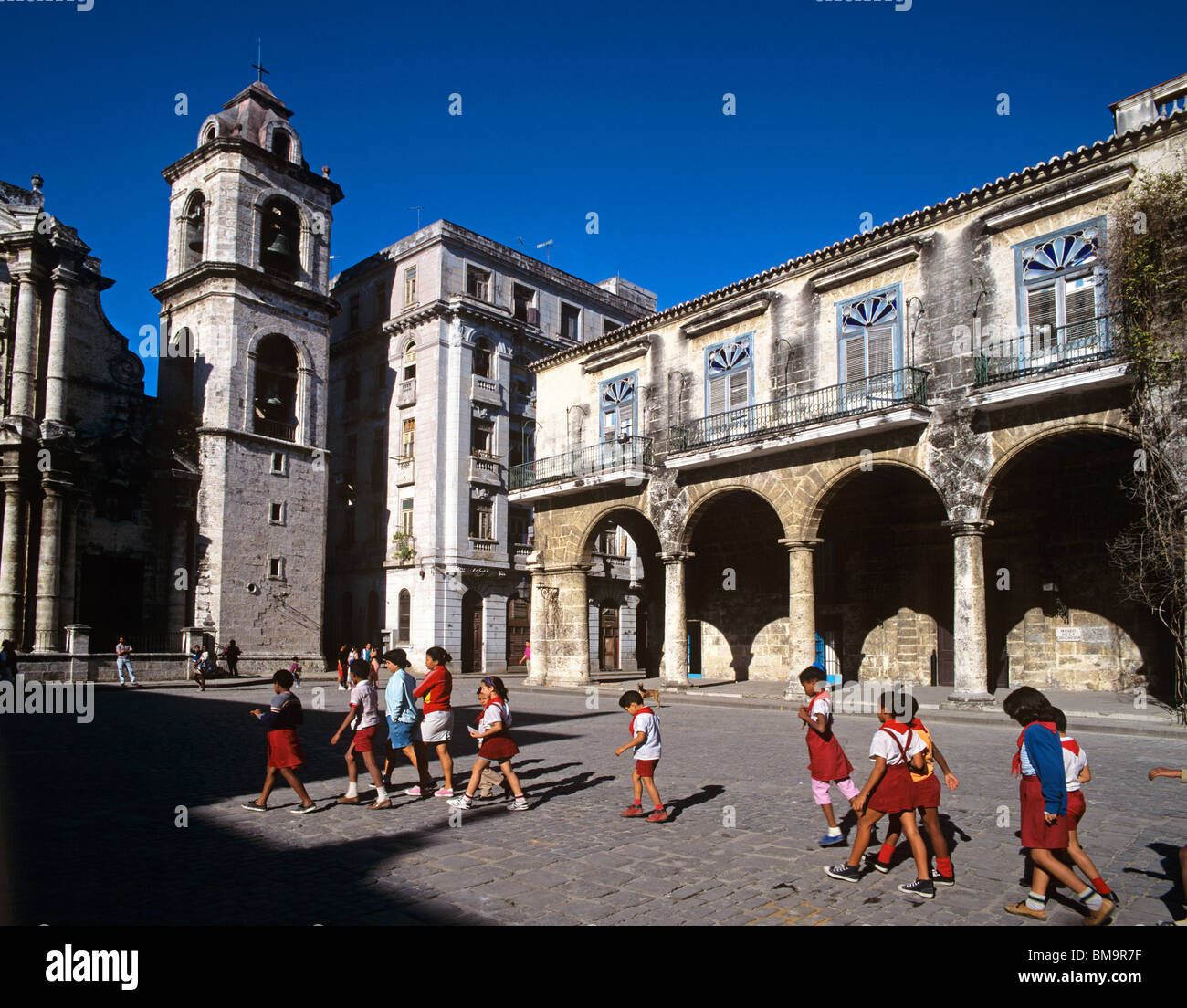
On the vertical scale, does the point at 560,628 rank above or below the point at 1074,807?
above

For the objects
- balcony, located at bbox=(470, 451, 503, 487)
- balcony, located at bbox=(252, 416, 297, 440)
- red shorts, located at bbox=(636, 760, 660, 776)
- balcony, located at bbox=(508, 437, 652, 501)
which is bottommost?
red shorts, located at bbox=(636, 760, 660, 776)

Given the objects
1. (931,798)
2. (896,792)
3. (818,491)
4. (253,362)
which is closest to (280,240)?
(253,362)

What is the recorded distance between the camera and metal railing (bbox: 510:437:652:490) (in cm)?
2466

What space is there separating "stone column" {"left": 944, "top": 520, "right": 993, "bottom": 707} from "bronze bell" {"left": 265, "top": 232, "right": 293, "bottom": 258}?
27874 millimetres

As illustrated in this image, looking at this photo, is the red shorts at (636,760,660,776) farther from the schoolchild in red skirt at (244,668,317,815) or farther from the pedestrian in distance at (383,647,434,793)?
the schoolchild in red skirt at (244,668,317,815)

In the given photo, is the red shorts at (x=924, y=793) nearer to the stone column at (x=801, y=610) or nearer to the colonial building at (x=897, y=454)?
the colonial building at (x=897, y=454)

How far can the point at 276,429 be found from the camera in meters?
35.1

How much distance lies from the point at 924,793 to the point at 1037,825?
0.82 meters

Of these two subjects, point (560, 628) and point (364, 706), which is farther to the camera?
point (560, 628)

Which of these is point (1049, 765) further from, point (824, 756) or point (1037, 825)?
point (824, 756)

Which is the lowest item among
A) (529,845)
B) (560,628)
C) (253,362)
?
(529,845)

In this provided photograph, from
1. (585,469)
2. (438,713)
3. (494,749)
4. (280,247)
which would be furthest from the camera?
(280,247)

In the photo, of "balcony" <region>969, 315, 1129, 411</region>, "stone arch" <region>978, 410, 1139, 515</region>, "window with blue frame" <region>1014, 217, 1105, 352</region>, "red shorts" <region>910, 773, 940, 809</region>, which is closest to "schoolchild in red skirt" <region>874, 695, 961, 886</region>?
"red shorts" <region>910, 773, 940, 809</region>

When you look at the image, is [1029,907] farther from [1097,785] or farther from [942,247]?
[942,247]
